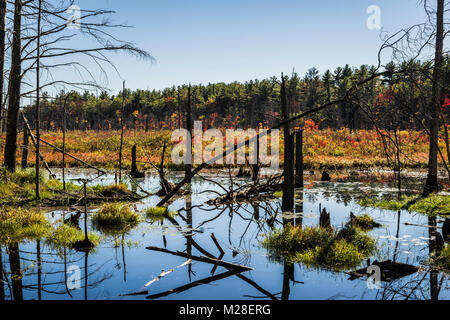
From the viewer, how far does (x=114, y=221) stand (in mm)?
9875

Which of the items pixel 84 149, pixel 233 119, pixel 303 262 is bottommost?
pixel 303 262

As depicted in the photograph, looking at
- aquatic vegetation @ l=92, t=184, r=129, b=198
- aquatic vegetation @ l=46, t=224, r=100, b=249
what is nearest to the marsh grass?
aquatic vegetation @ l=92, t=184, r=129, b=198

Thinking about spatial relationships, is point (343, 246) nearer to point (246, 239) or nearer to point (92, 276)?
point (246, 239)

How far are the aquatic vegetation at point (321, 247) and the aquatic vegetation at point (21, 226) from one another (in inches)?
197

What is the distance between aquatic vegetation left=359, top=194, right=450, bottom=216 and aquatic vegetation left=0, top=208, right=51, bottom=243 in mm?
10508

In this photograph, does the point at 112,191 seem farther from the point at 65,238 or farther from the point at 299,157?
the point at 299,157

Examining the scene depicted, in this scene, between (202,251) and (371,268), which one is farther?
(202,251)

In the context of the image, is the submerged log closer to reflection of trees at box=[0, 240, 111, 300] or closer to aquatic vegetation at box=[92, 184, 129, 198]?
reflection of trees at box=[0, 240, 111, 300]

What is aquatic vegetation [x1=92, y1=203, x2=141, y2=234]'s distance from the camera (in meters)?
9.51

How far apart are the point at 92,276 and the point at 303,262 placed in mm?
3622

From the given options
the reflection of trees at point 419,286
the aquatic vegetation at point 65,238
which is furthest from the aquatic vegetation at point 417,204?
the aquatic vegetation at point 65,238

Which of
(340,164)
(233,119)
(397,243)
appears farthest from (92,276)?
(233,119)
